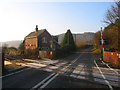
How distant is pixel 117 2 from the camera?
1531 centimetres

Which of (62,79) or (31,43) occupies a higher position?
(31,43)

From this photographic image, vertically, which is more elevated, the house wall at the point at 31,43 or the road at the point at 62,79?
the house wall at the point at 31,43

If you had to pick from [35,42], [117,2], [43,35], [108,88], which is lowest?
[108,88]

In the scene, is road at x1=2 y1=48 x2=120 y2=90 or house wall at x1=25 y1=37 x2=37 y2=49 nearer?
road at x1=2 y1=48 x2=120 y2=90

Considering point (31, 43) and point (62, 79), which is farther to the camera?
point (31, 43)

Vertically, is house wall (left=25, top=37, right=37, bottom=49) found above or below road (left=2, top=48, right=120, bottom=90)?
above

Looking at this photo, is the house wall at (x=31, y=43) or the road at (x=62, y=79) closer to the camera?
the road at (x=62, y=79)

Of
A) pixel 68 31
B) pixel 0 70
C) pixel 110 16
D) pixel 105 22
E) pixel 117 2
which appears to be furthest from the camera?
pixel 68 31

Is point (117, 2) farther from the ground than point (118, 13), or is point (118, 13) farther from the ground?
point (117, 2)

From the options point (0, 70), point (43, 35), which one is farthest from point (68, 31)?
point (0, 70)

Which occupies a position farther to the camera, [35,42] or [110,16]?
[35,42]

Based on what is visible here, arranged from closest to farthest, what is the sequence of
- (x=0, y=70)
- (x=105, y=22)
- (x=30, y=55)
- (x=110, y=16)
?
1. (x=0, y=70)
2. (x=110, y=16)
3. (x=105, y=22)
4. (x=30, y=55)

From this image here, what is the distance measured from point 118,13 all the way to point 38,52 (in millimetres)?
15883

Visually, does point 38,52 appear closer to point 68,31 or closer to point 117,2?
point 117,2
